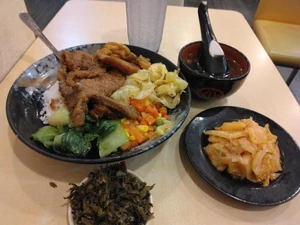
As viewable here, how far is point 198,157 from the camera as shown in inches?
31.1

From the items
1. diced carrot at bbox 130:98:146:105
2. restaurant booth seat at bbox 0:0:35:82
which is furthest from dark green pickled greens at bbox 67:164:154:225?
restaurant booth seat at bbox 0:0:35:82

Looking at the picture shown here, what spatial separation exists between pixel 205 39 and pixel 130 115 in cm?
48

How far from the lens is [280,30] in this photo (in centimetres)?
194

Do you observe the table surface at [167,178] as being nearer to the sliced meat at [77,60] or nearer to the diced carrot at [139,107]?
the diced carrot at [139,107]

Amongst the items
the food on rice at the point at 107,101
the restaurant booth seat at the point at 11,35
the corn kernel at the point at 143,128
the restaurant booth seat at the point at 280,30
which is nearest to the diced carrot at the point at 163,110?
the food on rice at the point at 107,101

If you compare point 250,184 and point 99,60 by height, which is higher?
point 99,60

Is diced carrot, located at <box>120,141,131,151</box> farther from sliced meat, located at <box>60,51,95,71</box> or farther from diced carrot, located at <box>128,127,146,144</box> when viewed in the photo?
sliced meat, located at <box>60,51,95,71</box>

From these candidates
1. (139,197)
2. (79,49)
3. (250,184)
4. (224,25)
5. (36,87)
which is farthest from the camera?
(224,25)

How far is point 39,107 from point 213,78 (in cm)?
62

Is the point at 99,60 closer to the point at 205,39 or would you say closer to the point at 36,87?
the point at 36,87

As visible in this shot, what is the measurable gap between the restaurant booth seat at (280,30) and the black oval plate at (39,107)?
1.14m

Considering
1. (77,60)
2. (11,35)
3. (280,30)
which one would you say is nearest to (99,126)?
(77,60)

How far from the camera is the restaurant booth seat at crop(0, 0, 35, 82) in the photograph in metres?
1.04

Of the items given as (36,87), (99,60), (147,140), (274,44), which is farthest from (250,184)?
(274,44)
